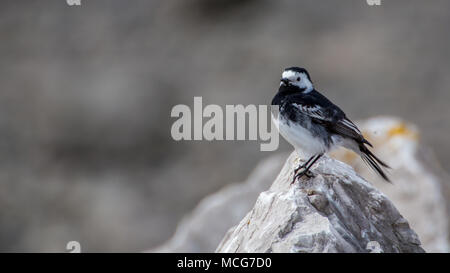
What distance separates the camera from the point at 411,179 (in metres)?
8.66

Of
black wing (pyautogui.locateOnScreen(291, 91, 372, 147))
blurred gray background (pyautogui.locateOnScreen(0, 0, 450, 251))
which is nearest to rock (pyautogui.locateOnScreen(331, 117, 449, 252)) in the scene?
black wing (pyautogui.locateOnScreen(291, 91, 372, 147))

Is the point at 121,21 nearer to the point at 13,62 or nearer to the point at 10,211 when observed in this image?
the point at 13,62

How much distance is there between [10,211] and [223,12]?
943cm

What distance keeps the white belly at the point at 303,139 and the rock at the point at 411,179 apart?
224 cm

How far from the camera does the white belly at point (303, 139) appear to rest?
6.73 m

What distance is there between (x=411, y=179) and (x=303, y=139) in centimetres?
247

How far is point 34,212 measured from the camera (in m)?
17.7

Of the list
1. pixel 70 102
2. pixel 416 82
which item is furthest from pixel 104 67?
pixel 416 82

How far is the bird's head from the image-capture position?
712 centimetres
